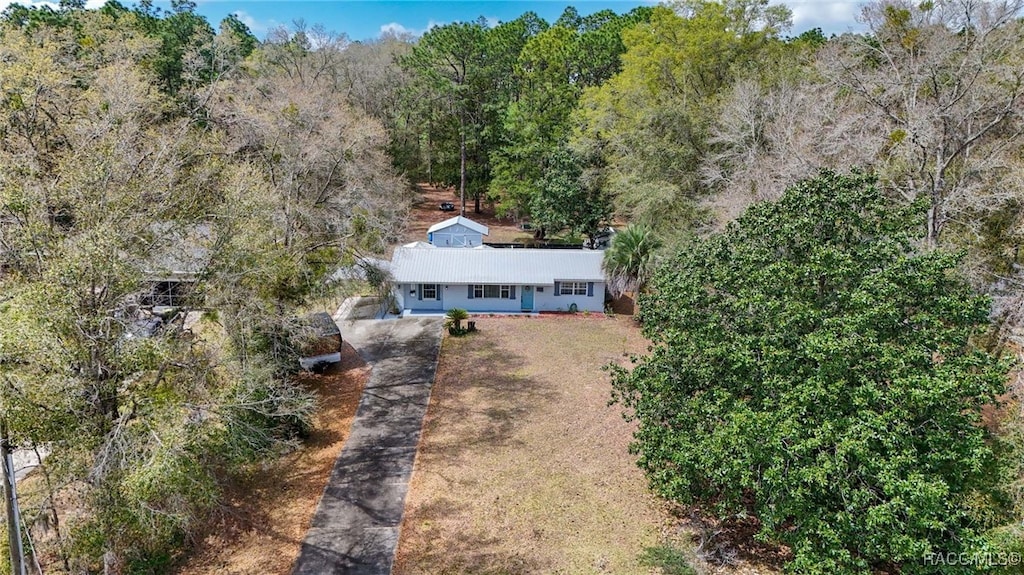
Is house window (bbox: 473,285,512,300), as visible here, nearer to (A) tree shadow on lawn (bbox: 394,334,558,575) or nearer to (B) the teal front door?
(B) the teal front door

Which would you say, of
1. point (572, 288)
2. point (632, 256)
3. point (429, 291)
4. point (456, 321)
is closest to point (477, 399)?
point (456, 321)

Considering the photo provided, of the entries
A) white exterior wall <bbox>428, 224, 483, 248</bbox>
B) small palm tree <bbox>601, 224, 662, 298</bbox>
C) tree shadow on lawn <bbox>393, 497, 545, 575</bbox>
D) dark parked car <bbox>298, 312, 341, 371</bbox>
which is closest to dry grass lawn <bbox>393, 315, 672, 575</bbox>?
tree shadow on lawn <bbox>393, 497, 545, 575</bbox>

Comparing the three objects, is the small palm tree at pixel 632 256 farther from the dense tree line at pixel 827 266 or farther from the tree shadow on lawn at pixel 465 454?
the tree shadow on lawn at pixel 465 454

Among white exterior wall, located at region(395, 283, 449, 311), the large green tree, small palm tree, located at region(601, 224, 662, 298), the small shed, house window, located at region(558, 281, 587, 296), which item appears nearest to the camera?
the large green tree

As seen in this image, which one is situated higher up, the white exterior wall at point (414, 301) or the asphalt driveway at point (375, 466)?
the white exterior wall at point (414, 301)

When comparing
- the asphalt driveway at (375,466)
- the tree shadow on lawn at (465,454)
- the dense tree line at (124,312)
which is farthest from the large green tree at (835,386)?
the dense tree line at (124,312)
